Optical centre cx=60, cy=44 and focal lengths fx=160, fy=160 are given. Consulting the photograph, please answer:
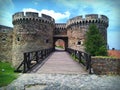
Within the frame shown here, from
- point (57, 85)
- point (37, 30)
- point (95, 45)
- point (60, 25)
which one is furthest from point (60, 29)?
point (57, 85)

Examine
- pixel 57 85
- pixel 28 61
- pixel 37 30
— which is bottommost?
pixel 57 85

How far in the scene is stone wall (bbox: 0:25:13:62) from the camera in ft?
68.5

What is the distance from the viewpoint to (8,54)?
69.4 ft

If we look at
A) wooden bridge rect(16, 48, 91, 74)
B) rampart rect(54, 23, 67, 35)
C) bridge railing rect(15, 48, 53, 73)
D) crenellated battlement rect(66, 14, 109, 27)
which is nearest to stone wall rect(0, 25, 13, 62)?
rampart rect(54, 23, 67, 35)

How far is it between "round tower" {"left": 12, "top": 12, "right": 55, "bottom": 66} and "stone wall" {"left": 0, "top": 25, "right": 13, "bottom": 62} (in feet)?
9.90

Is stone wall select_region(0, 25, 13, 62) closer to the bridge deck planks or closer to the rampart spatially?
the rampart

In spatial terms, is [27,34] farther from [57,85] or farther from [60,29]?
[57,85]

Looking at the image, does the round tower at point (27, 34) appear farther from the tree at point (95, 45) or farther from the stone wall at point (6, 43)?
the tree at point (95, 45)

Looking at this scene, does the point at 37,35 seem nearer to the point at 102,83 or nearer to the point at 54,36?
the point at 54,36

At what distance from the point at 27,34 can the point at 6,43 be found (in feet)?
16.5

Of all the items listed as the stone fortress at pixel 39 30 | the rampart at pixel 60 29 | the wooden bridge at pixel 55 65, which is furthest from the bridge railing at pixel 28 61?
the rampart at pixel 60 29

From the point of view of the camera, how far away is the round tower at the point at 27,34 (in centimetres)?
1753

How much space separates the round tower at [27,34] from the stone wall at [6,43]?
3.02m

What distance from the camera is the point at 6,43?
2103 cm
